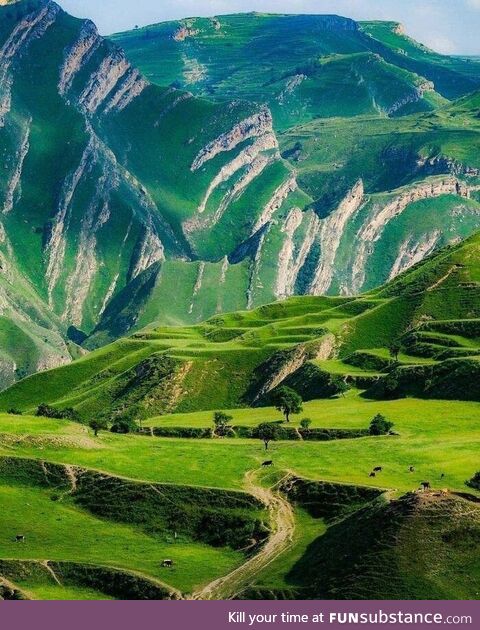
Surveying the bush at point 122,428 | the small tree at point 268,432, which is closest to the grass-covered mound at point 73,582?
the small tree at point 268,432

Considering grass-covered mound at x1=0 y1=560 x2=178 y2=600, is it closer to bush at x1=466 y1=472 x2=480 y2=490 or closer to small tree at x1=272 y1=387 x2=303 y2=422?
bush at x1=466 y1=472 x2=480 y2=490

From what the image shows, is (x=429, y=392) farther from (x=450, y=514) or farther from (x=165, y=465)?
(x=450, y=514)

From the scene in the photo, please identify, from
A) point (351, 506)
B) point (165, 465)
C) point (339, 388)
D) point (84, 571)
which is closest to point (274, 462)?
point (165, 465)

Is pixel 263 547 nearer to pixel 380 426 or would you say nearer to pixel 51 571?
pixel 51 571
